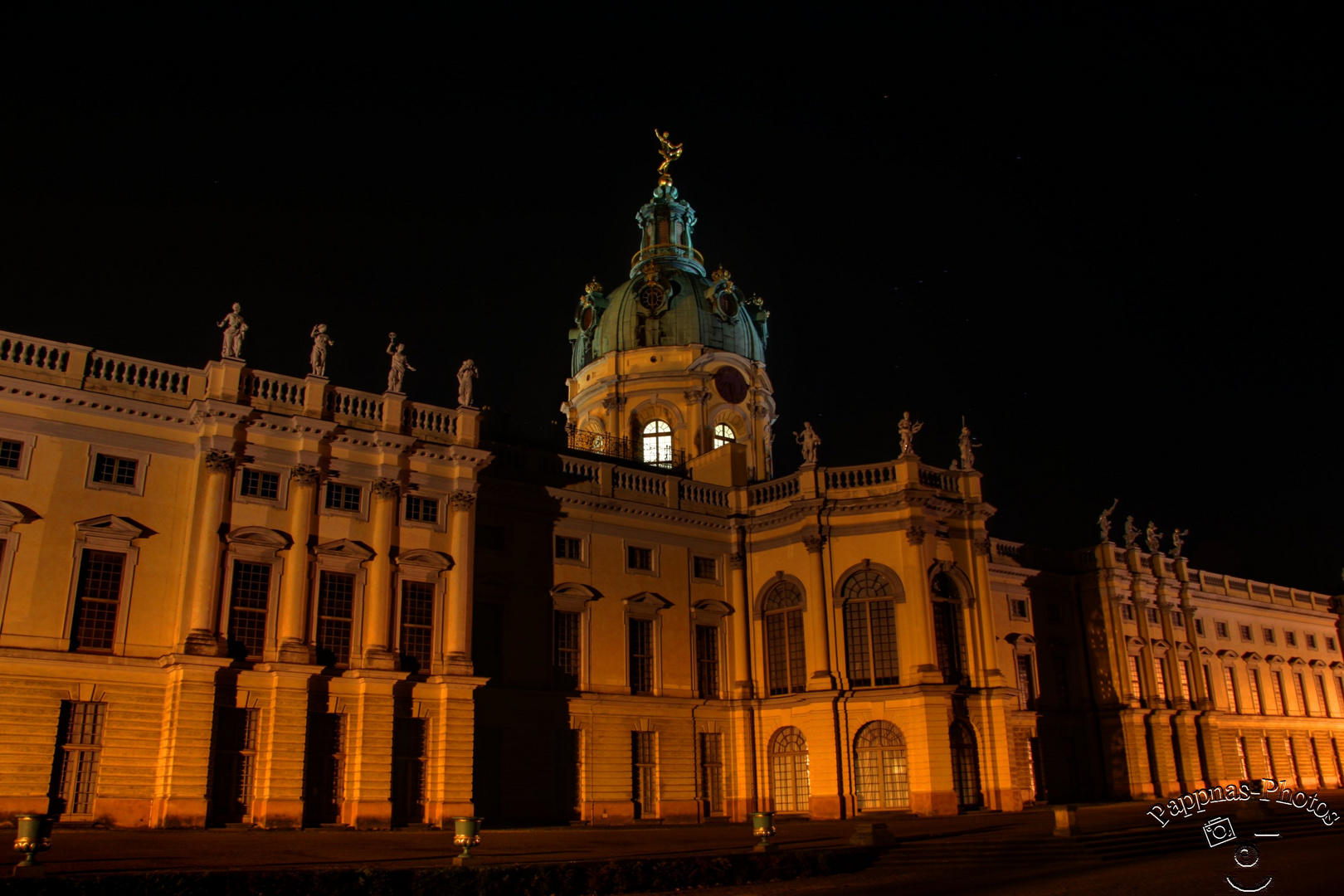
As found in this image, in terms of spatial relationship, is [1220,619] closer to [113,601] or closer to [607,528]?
[607,528]

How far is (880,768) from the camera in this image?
3872 centimetres

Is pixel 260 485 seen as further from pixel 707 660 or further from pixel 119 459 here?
pixel 707 660

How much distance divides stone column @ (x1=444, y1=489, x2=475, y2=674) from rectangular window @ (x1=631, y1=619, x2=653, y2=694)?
24.0 ft

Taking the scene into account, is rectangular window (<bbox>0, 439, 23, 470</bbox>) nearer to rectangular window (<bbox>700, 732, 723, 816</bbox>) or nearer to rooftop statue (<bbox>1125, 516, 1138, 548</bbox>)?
rectangular window (<bbox>700, 732, 723, 816</bbox>)

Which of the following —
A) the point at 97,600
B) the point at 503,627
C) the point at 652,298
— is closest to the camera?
the point at 97,600

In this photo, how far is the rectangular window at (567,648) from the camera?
125 ft

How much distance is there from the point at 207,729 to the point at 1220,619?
52.0 metres

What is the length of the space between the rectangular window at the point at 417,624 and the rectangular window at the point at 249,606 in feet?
13.2

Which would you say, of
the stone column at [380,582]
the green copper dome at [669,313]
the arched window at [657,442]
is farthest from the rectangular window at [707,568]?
the green copper dome at [669,313]

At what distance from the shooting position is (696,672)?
41188mm

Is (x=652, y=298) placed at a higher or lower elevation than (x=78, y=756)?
higher

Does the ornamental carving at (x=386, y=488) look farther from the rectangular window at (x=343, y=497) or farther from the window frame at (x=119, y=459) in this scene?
the window frame at (x=119, y=459)

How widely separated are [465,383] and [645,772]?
569 inches

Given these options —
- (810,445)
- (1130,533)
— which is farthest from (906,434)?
(1130,533)
